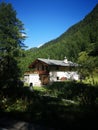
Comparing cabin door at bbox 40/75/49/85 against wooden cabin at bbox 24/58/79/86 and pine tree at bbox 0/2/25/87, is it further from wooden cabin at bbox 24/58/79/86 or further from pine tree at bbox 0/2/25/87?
pine tree at bbox 0/2/25/87

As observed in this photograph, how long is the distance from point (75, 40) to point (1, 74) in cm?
8085

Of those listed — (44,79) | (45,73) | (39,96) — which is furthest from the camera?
(44,79)

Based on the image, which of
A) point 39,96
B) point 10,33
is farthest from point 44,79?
point 39,96

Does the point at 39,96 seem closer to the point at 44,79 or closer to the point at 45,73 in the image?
the point at 45,73

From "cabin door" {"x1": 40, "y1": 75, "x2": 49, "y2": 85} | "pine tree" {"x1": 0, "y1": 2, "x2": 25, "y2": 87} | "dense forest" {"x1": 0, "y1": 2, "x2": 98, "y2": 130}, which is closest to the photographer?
"dense forest" {"x1": 0, "y1": 2, "x2": 98, "y2": 130}

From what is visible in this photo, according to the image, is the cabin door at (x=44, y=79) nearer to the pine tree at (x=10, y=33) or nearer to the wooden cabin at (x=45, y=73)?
the wooden cabin at (x=45, y=73)

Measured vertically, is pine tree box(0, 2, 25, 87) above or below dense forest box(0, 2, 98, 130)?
above

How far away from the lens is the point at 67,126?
7.02 meters

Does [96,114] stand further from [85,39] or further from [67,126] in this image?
[85,39]

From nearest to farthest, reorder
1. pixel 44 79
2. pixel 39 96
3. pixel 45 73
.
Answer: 1. pixel 39 96
2. pixel 45 73
3. pixel 44 79

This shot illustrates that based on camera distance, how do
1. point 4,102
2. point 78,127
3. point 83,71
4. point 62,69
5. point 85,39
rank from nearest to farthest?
point 78,127 → point 4,102 → point 83,71 → point 62,69 → point 85,39

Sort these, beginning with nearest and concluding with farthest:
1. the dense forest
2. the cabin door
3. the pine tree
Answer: the dense forest → the pine tree → the cabin door

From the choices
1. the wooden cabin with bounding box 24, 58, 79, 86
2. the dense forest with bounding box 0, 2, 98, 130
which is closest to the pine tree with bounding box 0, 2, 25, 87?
the dense forest with bounding box 0, 2, 98, 130

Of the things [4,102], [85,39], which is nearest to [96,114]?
[4,102]
